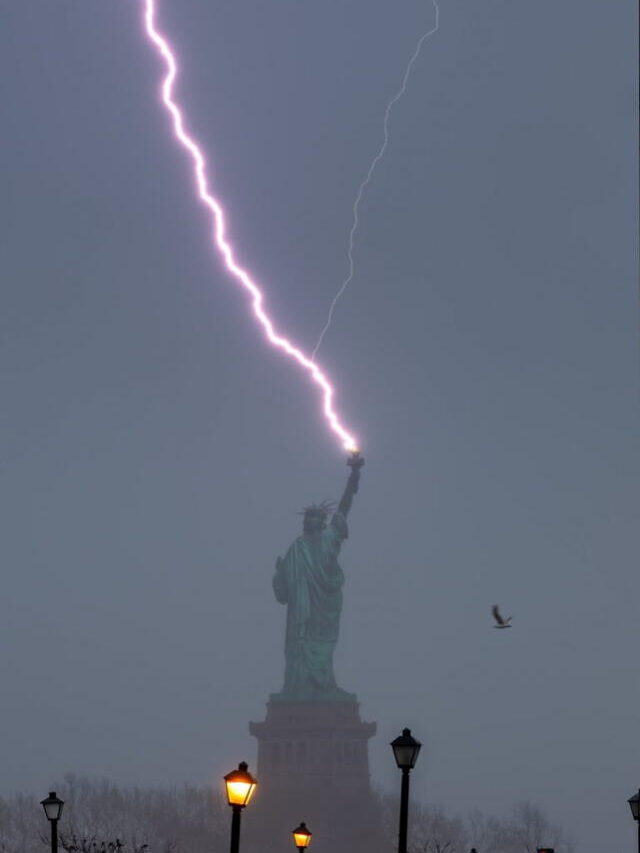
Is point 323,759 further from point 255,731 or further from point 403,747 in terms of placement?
point 403,747

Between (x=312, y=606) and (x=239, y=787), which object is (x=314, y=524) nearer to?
(x=312, y=606)

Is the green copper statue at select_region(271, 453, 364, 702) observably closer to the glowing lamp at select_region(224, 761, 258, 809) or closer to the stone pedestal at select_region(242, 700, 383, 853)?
the stone pedestal at select_region(242, 700, 383, 853)

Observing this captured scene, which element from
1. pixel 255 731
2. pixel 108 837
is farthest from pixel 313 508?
pixel 108 837

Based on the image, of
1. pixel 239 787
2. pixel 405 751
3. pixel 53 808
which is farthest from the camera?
pixel 53 808

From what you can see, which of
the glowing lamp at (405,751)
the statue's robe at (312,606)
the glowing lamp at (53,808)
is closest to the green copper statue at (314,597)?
the statue's robe at (312,606)

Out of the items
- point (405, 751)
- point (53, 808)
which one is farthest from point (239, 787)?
point (53, 808)

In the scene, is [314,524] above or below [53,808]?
above

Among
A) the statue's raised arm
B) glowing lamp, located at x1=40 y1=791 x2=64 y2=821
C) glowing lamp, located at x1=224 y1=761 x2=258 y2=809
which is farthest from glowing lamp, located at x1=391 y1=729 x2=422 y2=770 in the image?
the statue's raised arm
